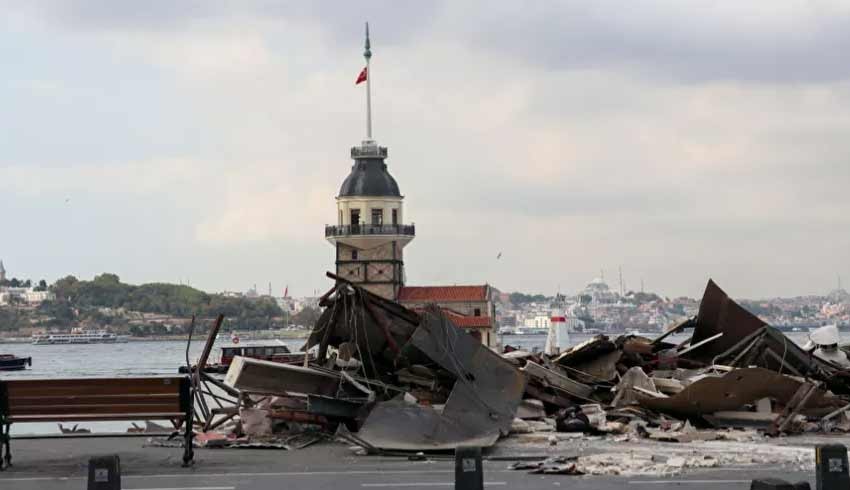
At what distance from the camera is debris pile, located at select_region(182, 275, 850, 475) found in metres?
15.2

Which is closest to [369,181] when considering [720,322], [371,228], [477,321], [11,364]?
[371,228]

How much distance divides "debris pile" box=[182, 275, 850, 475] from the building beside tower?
81.6 meters

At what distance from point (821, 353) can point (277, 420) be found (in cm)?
909

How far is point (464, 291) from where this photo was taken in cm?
10088

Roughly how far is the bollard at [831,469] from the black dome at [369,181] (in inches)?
3823

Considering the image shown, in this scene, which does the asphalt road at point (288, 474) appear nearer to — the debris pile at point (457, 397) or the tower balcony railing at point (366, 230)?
the debris pile at point (457, 397)

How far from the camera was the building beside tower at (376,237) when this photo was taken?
100750 mm

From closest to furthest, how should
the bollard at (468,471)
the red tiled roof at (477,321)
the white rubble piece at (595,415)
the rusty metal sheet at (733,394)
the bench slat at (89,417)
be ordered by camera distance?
the bollard at (468,471) < the bench slat at (89,417) < the white rubble piece at (595,415) < the rusty metal sheet at (733,394) < the red tiled roof at (477,321)

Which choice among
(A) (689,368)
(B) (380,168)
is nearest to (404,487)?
(A) (689,368)

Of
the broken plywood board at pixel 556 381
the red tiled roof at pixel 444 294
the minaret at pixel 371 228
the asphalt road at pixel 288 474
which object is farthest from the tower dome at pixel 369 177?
the asphalt road at pixel 288 474

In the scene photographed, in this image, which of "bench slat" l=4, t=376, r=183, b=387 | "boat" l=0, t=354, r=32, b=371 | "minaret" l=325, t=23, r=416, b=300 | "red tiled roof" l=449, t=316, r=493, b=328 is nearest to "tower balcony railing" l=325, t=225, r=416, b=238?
"minaret" l=325, t=23, r=416, b=300

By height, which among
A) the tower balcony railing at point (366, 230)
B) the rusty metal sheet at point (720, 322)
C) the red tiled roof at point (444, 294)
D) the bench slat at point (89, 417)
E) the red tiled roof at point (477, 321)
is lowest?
the bench slat at point (89, 417)

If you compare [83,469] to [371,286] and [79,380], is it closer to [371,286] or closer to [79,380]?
[79,380]

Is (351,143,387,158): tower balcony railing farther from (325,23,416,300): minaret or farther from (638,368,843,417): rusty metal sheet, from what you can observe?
(638,368,843,417): rusty metal sheet
